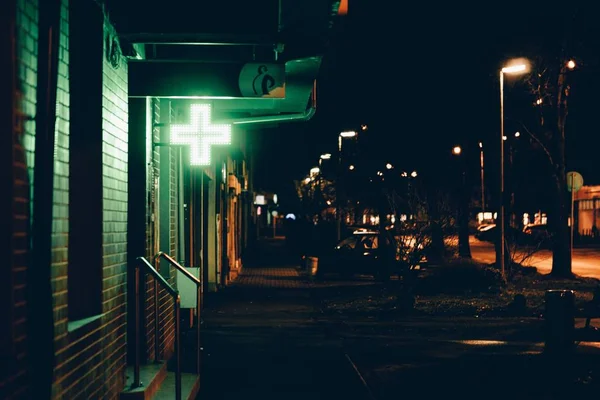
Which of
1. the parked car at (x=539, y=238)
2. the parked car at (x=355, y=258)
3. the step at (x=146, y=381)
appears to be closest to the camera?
the step at (x=146, y=381)

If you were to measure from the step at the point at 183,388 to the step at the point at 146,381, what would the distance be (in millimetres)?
59

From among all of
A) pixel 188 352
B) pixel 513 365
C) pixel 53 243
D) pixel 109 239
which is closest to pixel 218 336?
pixel 188 352

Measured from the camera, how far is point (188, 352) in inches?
467

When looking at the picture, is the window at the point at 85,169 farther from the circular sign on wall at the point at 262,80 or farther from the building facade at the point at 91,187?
the circular sign on wall at the point at 262,80

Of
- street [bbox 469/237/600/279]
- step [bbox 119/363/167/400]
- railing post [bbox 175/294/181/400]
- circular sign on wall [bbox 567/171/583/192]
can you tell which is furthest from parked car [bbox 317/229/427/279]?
railing post [bbox 175/294/181/400]

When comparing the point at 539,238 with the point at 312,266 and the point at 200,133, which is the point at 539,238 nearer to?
the point at 312,266

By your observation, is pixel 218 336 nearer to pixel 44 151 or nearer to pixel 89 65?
pixel 89 65

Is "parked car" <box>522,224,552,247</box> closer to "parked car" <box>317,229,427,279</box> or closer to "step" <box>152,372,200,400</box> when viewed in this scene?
"parked car" <box>317,229,427,279</box>

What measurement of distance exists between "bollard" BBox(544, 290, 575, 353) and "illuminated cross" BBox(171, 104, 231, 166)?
5320mm

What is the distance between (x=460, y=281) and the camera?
66.8 ft

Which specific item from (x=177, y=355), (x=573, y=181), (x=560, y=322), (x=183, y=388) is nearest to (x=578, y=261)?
(x=573, y=181)

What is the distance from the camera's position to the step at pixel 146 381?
7.37 m

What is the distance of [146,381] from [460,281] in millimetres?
13717

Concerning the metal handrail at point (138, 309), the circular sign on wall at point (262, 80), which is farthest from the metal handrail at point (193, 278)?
the circular sign on wall at point (262, 80)
